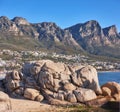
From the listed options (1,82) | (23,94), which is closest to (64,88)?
(23,94)

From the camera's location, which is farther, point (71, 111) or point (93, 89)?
point (93, 89)

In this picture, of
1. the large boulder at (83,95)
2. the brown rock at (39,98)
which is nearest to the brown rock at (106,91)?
the large boulder at (83,95)

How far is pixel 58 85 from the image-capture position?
1254 inches

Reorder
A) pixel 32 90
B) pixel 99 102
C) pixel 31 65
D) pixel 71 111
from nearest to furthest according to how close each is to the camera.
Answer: pixel 71 111
pixel 99 102
pixel 32 90
pixel 31 65

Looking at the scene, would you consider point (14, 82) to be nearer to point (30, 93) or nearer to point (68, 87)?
point (30, 93)

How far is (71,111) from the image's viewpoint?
88.9 feet

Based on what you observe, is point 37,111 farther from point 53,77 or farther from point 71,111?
point 53,77

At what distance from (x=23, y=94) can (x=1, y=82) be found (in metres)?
4.52

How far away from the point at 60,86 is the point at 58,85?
0.67 feet

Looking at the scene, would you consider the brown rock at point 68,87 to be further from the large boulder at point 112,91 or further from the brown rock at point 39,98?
the large boulder at point 112,91

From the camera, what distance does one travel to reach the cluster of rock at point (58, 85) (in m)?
30.5

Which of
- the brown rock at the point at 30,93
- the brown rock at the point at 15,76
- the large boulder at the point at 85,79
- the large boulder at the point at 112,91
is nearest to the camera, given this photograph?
the large boulder at the point at 112,91

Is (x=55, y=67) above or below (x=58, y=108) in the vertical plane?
above

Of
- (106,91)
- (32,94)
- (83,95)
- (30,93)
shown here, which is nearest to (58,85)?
(32,94)
